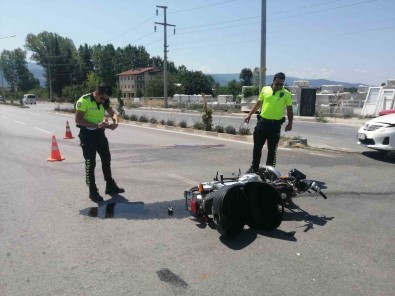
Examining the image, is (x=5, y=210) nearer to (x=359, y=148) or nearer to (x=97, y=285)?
(x=97, y=285)

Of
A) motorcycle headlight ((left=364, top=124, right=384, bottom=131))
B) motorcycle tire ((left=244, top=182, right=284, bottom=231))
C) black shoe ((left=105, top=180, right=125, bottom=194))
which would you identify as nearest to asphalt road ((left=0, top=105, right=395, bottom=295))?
motorcycle tire ((left=244, top=182, right=284, bottom=231))

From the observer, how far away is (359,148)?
11016mm

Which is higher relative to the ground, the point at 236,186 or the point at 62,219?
the point at 236,186

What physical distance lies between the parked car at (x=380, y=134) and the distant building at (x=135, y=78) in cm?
10167

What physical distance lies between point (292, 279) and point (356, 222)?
1860 mm

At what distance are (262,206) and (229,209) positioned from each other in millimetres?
453

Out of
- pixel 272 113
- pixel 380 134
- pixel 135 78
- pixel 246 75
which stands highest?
pixel 246 75

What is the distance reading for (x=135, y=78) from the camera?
376 ft

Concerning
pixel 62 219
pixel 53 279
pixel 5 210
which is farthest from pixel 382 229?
pixel 5 210

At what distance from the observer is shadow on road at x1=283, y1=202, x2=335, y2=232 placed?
4691 millimetres

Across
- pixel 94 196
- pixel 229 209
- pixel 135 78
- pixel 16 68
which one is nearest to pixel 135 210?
pixel 94 196

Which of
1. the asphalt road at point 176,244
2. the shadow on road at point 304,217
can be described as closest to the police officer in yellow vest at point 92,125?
the asphalt road at point 176,244

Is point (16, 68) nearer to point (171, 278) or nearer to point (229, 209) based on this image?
point (229, 209)

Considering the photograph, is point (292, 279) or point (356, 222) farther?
point (356, 222)
